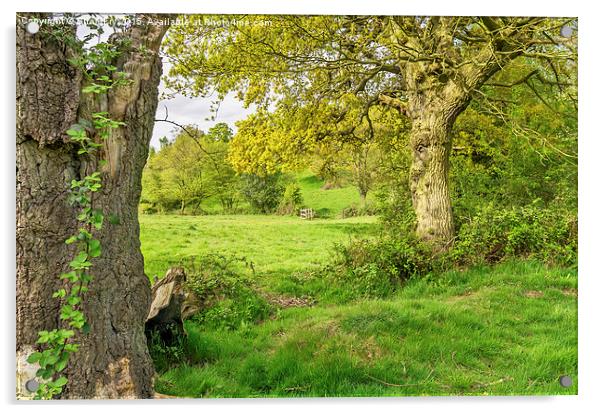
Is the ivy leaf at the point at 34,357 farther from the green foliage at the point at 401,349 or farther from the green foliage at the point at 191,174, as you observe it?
the green foliage at the point at 191,174

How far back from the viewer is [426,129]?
13.2 ft

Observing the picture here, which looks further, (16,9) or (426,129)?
(426,129)

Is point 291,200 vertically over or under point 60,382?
over

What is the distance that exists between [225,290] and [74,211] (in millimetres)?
1294

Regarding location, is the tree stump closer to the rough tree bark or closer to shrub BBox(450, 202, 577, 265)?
the rough tree bark

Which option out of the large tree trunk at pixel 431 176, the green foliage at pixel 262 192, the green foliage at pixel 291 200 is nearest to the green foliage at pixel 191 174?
the green foliage at pixel 262 192

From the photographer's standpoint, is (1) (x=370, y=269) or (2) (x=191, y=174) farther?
(1) (x=370, y=269)

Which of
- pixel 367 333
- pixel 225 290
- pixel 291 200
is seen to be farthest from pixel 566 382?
pixel 225 290

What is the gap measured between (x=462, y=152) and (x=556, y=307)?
1.48 m

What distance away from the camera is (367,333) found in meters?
3.33

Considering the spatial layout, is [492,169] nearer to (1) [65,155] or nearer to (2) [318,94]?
(2) [318,94]

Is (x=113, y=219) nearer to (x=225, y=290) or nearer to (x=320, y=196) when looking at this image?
(x=225, y=290)

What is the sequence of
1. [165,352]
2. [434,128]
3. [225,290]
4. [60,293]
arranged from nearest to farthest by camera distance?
[60,293] < [165,352] < [225,290] < [434,128]
